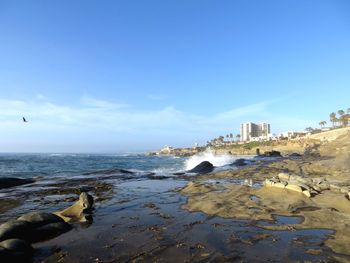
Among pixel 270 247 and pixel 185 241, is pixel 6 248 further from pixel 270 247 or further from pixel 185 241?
pixel 270 247

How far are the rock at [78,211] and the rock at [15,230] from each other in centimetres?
209

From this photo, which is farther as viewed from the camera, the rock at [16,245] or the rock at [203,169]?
the rock at [203,169]

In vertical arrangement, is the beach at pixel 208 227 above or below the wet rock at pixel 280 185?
below

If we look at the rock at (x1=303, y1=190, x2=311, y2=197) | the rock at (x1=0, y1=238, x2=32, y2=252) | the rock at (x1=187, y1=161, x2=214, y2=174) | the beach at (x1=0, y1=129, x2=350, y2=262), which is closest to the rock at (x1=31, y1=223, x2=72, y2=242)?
the beach at (x1=0, y1=129, x2=350, y2=262)

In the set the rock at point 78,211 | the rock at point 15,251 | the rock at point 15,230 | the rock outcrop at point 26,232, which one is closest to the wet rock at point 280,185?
the rock at point 78,211

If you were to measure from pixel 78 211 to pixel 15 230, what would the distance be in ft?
10.5

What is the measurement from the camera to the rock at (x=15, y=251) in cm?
691

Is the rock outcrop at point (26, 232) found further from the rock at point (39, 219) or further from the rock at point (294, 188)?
the rock at point (294, 188)

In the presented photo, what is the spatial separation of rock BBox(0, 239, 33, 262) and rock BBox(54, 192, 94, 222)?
3328 millimetres

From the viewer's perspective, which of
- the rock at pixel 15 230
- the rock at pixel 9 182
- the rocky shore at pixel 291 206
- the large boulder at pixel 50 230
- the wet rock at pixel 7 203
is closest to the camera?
the rock at pixel 15 230

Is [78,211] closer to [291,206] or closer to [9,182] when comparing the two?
[291,206]

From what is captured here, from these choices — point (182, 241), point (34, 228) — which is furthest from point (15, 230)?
point (182, 241)

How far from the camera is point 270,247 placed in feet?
24.9

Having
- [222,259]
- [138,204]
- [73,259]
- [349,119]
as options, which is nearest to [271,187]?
[138,204]
